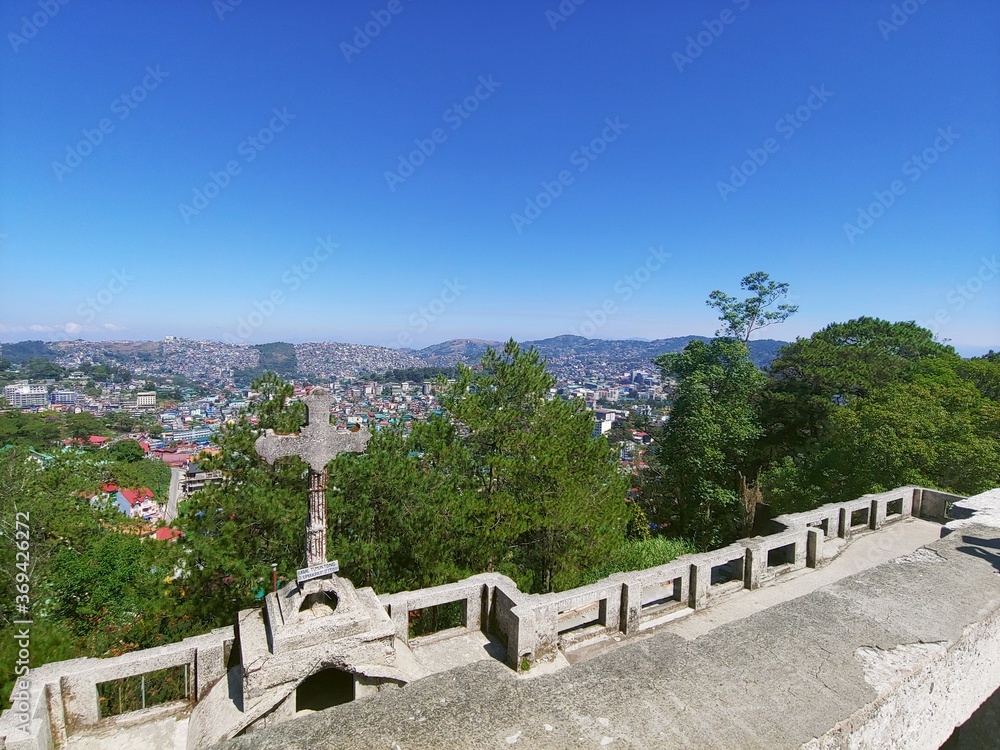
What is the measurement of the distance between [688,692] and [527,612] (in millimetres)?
2206

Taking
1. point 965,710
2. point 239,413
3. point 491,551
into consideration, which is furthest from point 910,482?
point 239,413

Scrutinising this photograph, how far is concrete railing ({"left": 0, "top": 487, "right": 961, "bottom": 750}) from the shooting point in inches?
174

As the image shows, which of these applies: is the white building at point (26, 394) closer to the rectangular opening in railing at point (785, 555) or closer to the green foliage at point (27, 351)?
the green foliage at point (27, 351)

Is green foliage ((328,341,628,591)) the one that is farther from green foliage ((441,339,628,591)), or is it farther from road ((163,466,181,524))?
road ((163,466,181,524))

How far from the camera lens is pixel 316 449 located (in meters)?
5.19

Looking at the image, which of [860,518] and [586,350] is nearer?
[860,518]

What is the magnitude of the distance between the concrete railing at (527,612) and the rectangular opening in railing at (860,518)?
A: 0.94 feet

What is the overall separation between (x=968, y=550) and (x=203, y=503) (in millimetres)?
11743

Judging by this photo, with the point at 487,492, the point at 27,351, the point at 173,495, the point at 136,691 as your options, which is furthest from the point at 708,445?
the point at 27,351

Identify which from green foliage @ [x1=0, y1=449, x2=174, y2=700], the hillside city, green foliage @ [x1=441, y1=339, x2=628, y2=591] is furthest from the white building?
green foliage @ [x1=441, y1=339, x2=628, y2=591]

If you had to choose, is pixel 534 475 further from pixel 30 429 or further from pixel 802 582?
pixel 30 429

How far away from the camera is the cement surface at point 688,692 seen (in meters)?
3.12

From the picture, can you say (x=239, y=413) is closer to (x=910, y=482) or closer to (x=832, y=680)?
(x=832, y=680)

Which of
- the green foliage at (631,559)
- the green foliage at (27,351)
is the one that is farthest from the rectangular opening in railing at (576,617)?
the green foliage at (27,351)
